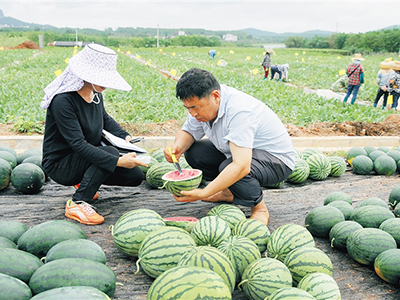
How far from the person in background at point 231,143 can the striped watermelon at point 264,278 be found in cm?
87

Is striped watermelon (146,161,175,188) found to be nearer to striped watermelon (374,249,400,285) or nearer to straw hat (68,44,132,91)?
straw hat (68,44,132,91)

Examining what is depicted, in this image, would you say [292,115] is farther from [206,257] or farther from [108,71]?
[206,257]

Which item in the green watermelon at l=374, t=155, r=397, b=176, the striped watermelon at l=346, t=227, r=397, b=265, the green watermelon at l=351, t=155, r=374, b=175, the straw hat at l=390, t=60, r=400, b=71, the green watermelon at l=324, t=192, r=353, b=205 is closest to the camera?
the striped watermelon at l=346, t=227, r=397, b=265

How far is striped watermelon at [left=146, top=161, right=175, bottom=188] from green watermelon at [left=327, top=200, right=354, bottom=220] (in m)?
1.84

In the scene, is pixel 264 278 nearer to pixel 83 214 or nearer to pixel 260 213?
pixel 260 213

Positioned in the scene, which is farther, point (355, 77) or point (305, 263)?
point (355, 77)

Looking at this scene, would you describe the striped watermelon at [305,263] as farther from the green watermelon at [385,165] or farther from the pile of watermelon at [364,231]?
the green watermelon at [385,165]

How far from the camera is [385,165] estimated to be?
15.5ft

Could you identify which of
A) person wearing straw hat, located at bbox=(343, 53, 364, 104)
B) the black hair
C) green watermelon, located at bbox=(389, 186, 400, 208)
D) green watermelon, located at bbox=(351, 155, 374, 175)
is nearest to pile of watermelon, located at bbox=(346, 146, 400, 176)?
green watermelon, located at bbox=(351, 155, 374, 175)

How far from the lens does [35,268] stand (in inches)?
81.4

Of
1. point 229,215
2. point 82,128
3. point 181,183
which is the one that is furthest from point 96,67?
point 229,215

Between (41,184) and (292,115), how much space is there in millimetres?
5797

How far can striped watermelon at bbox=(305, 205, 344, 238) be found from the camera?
3078 mm

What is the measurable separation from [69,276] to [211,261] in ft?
2.64
